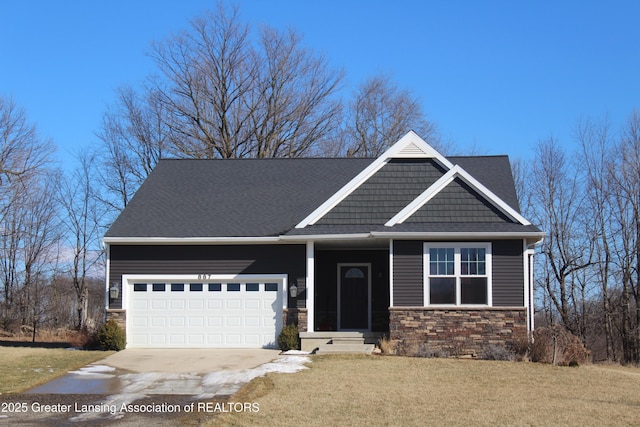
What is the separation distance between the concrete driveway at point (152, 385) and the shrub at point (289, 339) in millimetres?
314

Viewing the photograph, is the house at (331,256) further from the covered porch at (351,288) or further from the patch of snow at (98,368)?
the patch of snow at (98,368)

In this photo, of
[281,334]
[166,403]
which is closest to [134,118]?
[281,334]

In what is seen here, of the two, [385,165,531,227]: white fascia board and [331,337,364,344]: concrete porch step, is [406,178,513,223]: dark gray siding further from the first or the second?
[331,337,364,344]: concrete porch step

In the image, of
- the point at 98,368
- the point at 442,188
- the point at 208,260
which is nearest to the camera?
the point at 98,368

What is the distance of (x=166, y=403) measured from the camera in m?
12.9

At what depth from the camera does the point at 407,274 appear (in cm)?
2053

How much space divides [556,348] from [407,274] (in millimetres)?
4331

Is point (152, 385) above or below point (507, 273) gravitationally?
below

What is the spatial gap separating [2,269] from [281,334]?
24.1 m

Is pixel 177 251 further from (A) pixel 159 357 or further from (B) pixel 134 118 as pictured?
(B) pixel 134 118

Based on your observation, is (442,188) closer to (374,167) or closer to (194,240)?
(374,167)

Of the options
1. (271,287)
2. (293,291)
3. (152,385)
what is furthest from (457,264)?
(152,385)

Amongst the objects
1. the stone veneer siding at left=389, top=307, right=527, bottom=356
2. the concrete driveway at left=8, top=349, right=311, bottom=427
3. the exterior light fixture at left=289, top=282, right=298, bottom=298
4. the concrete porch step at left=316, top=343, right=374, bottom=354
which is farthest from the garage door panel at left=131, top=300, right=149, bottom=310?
the stone veneer siding at left=389, top=307, right=527, bottom=356

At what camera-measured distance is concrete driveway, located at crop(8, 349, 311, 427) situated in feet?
39.6
